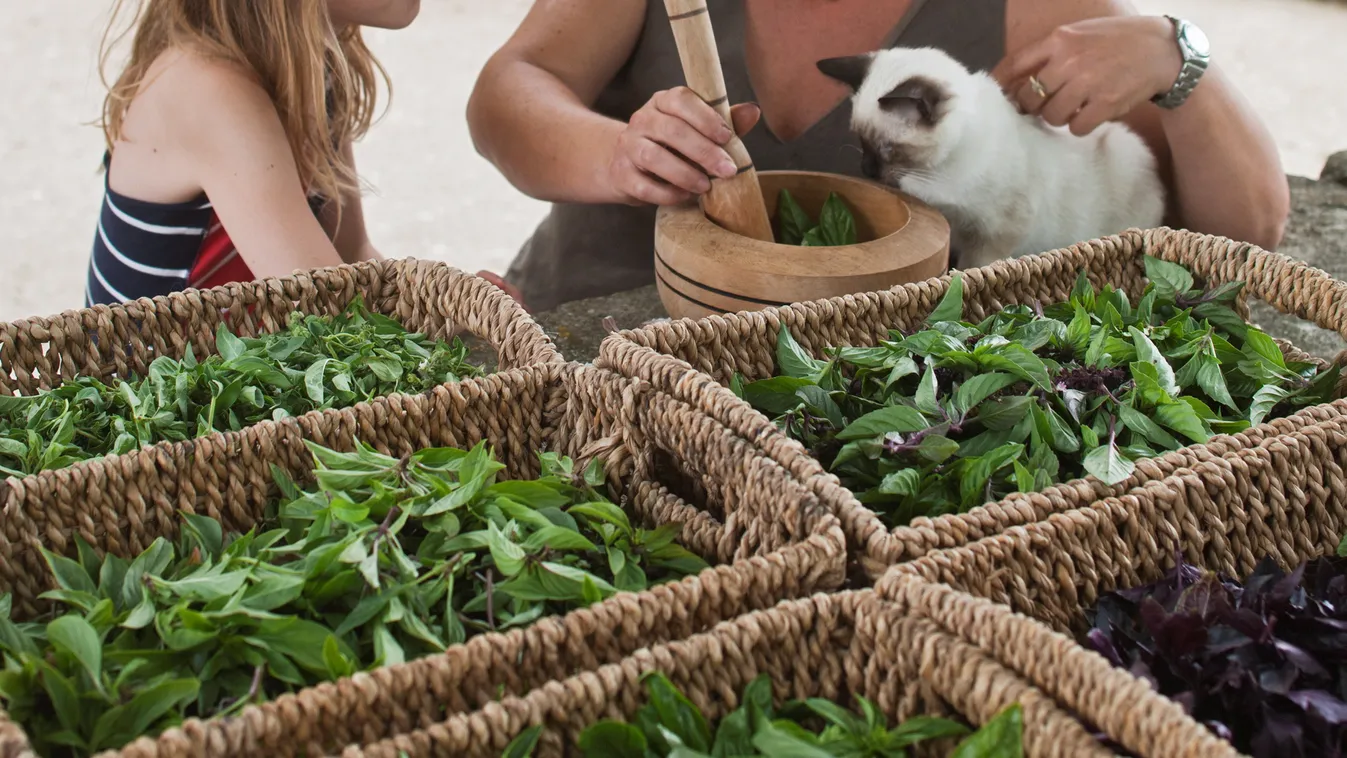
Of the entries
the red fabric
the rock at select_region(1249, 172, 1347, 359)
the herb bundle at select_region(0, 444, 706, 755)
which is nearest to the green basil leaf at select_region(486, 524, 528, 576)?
the herb bundle at select_region(0, 444, 706, 755)

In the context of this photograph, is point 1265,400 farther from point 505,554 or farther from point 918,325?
point 505,554

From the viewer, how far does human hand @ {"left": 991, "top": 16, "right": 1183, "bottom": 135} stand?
1.52m

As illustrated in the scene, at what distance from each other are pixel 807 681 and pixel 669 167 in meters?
0.76

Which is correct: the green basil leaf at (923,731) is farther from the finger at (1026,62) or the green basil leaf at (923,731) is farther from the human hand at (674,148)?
the finger at (1026,62)

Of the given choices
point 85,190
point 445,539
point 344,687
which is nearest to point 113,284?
point 445,539

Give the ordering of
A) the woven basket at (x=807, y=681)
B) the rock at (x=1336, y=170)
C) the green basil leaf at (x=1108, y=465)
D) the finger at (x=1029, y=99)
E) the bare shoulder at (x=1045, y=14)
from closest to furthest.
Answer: the woven basket at (x=807, y=681) → the green basil leaf at (x=1108, y=465) → the finger at (x=1029, y=99) → the bare shoulder at (x=1045, y=14) → the rock at (x=1336, y=170)

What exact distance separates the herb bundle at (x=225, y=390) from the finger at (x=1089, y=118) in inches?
35.7

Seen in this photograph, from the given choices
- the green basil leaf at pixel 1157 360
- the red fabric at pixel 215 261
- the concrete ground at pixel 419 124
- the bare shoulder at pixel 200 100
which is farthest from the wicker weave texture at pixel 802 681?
the concrete ground at pixel 419 124

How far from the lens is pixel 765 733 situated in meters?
0.71

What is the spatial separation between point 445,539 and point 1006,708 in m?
0.43

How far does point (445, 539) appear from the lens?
2.90 feet

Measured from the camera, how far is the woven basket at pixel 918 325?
0.85 meters

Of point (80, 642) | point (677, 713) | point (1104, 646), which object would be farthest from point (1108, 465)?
point (80, 642)

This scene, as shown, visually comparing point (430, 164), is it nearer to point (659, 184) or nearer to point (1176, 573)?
point (659, 184)
